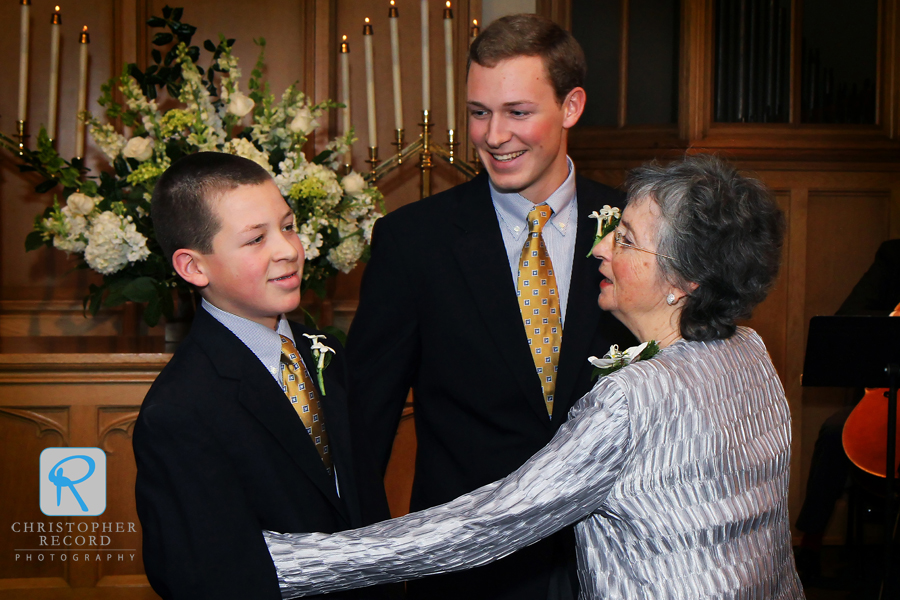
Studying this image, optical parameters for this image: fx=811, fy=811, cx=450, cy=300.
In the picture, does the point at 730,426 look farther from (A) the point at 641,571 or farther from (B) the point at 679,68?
(B) the point at 679,68

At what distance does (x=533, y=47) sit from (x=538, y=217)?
37 cm

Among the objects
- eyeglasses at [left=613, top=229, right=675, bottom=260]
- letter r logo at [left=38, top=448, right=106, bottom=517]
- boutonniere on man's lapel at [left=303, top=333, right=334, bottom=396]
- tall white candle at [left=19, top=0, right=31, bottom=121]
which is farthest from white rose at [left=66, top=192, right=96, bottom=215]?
eyeglasses at [left=613, top=229, right=675, bottom=260]

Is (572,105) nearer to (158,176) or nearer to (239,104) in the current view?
(239,104)

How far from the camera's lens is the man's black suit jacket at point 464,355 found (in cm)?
167

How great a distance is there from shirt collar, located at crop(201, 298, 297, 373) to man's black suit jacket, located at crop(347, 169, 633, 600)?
26cm

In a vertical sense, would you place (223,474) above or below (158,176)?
below

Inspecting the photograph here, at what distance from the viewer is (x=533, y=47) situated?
69.2 inches

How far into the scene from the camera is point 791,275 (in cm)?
381

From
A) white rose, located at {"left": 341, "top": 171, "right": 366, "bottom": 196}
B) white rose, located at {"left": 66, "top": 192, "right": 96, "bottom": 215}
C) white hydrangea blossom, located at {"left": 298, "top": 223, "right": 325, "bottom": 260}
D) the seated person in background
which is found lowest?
the seated person in background

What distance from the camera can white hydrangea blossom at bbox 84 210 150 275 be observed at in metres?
2.31

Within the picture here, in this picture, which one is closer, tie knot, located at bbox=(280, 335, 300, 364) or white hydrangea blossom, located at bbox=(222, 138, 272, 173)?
tie knot, located at bbox=(280, 335, 300, 364)

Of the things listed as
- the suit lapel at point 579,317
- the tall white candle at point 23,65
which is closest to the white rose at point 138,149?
the tall white candle at point 23,65

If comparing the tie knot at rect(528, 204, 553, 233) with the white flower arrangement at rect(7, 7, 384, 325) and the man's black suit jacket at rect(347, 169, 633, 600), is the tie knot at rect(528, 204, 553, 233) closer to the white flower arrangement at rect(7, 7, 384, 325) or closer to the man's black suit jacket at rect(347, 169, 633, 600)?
the man's black suit jacket at rect(347, 169, 633, 600)

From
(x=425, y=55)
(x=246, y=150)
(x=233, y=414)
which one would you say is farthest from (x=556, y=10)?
(x=233, y=414)
